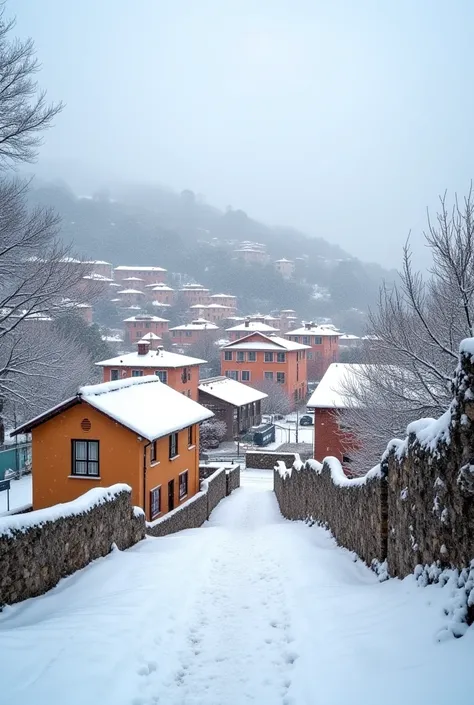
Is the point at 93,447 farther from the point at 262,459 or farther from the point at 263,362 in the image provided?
the point at 263,362

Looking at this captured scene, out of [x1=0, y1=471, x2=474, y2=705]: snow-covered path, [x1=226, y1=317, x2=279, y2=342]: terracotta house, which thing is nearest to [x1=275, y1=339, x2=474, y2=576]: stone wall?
[x1=0, y1=471, x2=474, y2=705]: snow-covered path

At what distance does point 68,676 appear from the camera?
16.7 ft

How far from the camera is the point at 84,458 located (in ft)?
63.0

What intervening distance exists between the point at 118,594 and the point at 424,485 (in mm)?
4591

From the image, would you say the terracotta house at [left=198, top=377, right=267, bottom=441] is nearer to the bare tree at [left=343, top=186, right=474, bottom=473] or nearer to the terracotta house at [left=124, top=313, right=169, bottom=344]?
the bare tree at [left=343, top=186, right=474, bottom=473]

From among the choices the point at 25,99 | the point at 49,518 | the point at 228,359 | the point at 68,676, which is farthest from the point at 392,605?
the point at 228,359

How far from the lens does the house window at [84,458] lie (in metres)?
19.2

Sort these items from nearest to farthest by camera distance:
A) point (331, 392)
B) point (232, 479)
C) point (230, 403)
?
point (331, 392)
point (232, 479)
point (230, 403)

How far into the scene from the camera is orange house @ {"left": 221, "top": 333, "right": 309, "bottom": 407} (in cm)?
6253

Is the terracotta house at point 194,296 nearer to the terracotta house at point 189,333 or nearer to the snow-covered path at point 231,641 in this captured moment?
the terracotta house at point 189,333

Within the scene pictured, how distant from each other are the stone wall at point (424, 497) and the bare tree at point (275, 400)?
46.9 meters

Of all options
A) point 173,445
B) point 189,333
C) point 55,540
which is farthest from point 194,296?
point 55,540

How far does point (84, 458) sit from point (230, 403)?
1035 inches

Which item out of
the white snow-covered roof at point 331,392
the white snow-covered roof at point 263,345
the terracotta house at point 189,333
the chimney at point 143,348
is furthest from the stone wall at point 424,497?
the terracotta house at point 189,333
